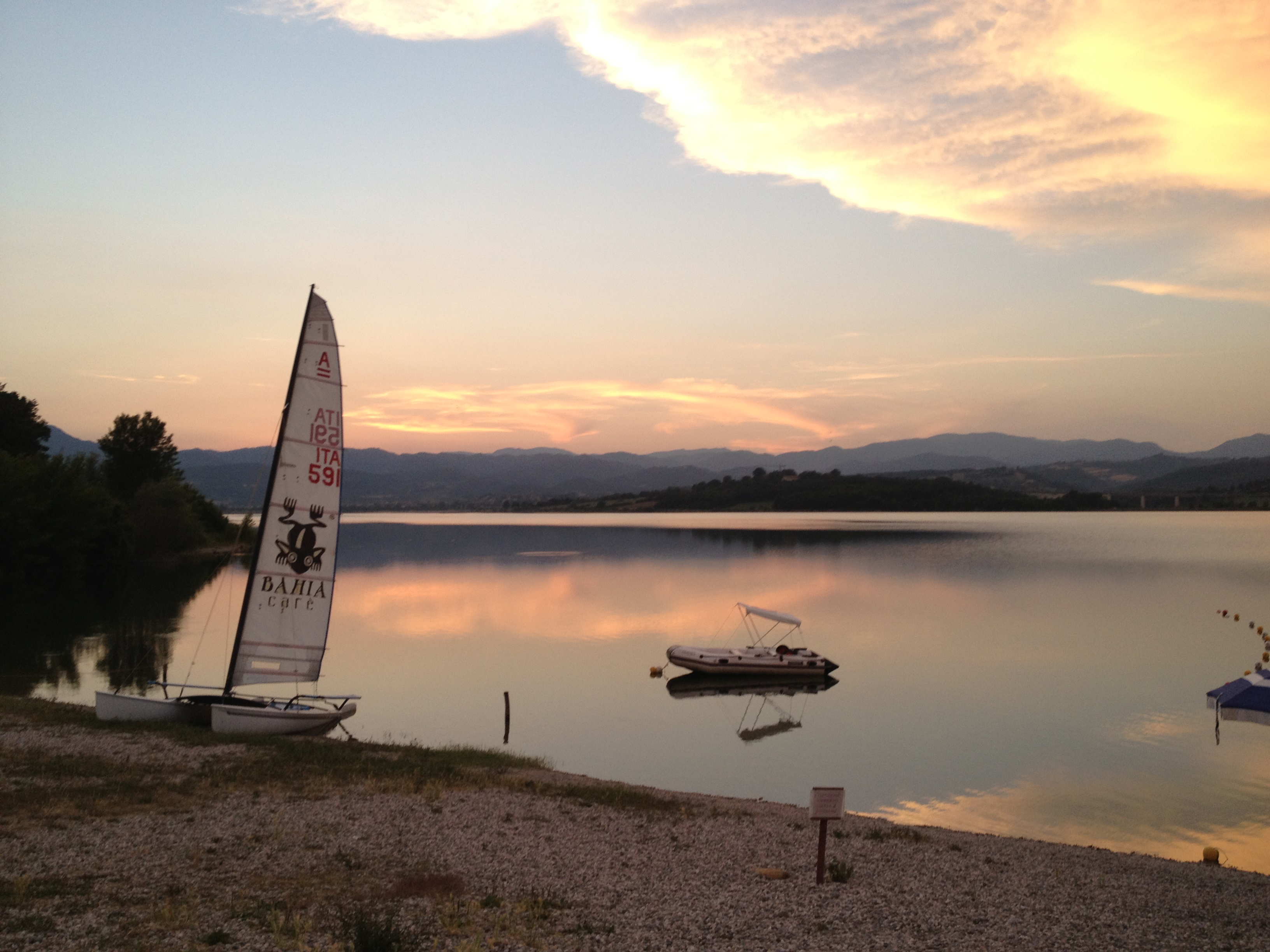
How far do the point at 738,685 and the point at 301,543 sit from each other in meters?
25.9

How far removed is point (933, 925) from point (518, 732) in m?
22.9

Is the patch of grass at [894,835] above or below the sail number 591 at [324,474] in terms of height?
below

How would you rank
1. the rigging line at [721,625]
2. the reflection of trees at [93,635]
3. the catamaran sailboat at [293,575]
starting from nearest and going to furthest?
the catamaran sailboat at [293,575] → the reflection of trees at [93,635] → the rigging line at [721,625]

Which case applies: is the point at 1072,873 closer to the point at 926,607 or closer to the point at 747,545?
the point at 926,607

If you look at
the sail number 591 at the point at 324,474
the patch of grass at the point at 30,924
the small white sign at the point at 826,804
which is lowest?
the patch of grass at the point at 30,924

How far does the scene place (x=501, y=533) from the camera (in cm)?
19600

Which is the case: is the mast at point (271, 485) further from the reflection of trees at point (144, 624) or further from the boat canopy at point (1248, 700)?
the boat canopy at point (1248, 700)

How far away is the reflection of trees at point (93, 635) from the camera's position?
3925 centimetres

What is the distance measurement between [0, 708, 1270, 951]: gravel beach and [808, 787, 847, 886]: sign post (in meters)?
0.38

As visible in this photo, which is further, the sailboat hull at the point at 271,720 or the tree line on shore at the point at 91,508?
the tree line on shore at the point at 91,508

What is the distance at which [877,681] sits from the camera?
43281 millimetres

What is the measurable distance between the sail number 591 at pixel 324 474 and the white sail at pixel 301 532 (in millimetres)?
25

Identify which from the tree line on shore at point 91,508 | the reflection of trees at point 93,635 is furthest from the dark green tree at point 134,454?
the reflection of trees at point 93,635

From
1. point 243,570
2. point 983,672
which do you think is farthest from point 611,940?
point 243,570
